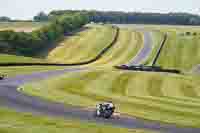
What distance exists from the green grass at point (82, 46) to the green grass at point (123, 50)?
3.08 meters

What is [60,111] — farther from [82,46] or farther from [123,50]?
[82,46]

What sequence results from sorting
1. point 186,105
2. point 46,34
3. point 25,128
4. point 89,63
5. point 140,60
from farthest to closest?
point 46,34 < point 140,60 < point 89,63 < point 186,105 < point 25,128

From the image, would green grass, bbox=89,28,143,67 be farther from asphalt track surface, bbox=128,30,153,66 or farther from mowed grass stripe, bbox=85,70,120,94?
mowed grass stripe, bbox=85,70,120,94

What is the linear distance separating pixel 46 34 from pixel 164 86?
307 ft

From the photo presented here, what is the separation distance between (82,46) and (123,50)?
42.6 feet

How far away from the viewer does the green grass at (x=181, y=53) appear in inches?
5153

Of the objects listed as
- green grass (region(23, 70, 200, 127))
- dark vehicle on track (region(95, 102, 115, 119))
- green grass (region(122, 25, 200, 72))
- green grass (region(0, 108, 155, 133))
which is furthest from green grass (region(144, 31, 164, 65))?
green grass (region(0, 108, 155, 133))

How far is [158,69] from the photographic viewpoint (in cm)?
9875

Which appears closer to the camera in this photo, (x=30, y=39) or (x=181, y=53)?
(x=30, y=39)

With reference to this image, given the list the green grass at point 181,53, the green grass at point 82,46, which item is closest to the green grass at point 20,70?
the green grass at point 82,46

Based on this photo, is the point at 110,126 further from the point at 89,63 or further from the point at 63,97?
the point at 89,63

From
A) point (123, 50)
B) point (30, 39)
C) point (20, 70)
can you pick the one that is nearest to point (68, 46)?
point (30, 39)

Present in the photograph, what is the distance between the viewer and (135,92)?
66125 millimetres

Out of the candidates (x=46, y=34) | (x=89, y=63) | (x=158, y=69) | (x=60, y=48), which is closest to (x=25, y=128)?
(x=158, y=69)
